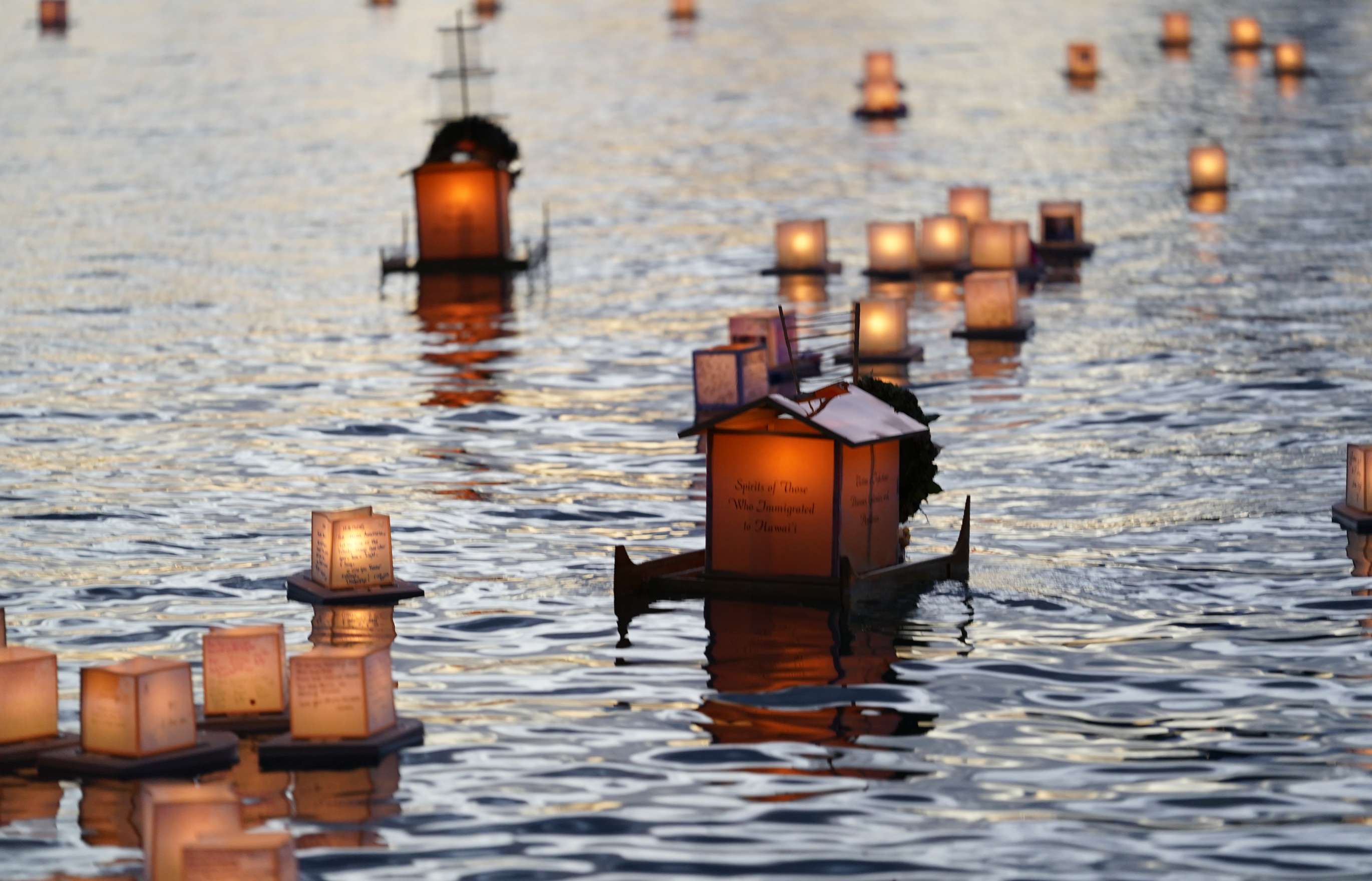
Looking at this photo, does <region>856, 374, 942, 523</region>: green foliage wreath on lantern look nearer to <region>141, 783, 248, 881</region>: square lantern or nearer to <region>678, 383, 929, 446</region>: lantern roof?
<region>678, 383, 929, 446</region>: lantern roof

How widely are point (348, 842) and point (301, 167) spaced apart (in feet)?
104

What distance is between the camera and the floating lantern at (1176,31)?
5666 cm

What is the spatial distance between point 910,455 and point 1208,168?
2202cm

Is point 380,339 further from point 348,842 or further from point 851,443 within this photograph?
point 348,842

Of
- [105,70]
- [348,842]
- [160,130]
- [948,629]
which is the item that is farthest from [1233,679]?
[105,70]

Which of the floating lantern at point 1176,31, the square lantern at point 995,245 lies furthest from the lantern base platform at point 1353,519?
the floating lantern at point 1176,31

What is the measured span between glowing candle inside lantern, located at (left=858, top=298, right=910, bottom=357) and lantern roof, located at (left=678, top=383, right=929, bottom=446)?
8961 millimetres

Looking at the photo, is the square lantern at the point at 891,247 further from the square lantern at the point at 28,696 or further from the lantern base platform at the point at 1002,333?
the square lantern at the point at 28,696

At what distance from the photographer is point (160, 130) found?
4619cm

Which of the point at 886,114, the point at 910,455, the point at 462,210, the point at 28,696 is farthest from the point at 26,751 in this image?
the point at 886,114

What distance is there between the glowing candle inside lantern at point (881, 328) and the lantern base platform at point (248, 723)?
12.0 m

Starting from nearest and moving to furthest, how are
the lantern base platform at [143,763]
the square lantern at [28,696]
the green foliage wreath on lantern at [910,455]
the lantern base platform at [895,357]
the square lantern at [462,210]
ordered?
the lantern base platform at [143,763], the square lantern at [28,696], the green foliage wreath on lantern at [910,455], the lantern base platform at [895,357], the square lantern at [462,210]

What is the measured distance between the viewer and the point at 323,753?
11.8 metres

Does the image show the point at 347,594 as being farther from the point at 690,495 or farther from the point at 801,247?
the point at 801,247
